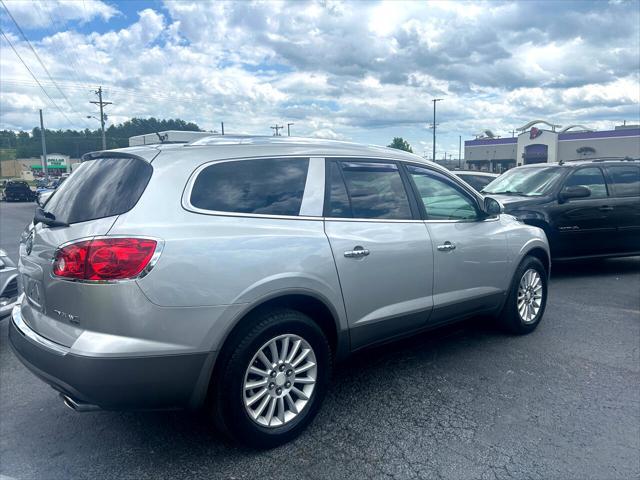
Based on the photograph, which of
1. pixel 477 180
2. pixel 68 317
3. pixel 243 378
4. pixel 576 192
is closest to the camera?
pixel 68 317

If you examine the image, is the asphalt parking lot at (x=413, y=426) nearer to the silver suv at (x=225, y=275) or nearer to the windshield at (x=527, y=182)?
the silver suv at (x=225, y=275)

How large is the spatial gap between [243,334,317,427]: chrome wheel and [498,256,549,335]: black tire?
2.45m

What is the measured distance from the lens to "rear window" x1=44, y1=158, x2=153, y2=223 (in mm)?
2738

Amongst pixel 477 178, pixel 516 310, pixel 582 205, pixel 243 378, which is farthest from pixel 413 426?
pixel 477 178

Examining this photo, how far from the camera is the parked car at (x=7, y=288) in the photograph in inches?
185

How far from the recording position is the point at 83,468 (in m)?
2.88

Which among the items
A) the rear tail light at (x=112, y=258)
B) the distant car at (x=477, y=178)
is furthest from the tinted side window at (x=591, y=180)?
the rear tail light at (x=112, y=258)

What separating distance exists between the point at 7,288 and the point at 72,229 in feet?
8.52

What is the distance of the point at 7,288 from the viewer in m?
4.76

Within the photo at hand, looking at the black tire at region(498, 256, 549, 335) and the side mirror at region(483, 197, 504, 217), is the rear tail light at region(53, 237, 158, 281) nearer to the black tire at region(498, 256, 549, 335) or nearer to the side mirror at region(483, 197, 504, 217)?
the side mirror at region(483, 197, 504, 217)

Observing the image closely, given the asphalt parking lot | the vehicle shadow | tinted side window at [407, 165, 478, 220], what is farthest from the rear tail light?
the vehicle shadow

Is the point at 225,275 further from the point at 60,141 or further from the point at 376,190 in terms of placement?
the point at 60,141


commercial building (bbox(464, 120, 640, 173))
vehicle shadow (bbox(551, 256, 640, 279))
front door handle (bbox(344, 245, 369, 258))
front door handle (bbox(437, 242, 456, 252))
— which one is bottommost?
vehicle shadow (bbox(551, 256, 640, 279))

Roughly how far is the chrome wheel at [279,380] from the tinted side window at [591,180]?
6047mm
